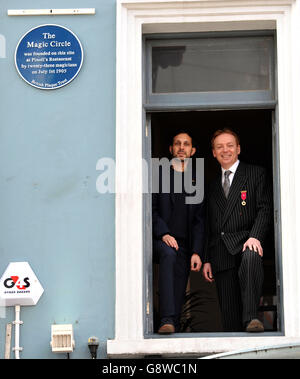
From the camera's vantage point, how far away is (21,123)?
1053 centimetres

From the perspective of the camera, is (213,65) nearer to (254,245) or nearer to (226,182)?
(226,182)

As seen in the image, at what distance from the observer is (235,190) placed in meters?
11.0

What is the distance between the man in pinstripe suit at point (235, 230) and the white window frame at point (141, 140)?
0.36 m

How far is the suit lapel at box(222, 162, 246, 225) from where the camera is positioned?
1096 centimetres

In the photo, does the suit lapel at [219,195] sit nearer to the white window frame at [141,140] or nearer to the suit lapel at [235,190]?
the suit lapel at [235,190]

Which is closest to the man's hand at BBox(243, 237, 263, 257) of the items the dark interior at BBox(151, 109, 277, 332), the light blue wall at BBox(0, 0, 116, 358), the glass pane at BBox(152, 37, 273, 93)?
the dark interior at BBox(151, 109, 277, 332)

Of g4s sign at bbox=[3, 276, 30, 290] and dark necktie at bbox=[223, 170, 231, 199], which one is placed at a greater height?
dark necktie at bbox=[223, 170, 231, 199]

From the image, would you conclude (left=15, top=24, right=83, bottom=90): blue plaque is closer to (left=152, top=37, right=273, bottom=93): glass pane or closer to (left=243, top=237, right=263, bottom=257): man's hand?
(left=152, top=37, right=273, bottom=93): glass pane

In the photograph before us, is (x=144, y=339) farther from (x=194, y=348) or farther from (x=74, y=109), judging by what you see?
(x=74, y=109)

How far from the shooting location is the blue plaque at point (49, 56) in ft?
34.7

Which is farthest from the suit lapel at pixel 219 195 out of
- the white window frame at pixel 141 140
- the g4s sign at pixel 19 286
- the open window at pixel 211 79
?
the g4s sign at pixel 19 286

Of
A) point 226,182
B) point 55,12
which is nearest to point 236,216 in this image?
point 226,182

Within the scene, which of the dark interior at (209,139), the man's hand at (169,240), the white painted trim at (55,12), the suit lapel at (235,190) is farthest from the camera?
the dark interior at (209,139)

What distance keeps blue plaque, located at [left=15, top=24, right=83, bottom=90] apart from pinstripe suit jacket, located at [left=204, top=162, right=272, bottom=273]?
1.86 m
